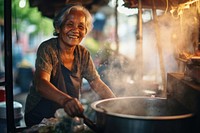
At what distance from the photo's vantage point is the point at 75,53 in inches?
165

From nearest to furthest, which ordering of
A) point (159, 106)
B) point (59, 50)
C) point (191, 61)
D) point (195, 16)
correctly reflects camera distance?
1. point (191, 61)
2. point (159, 106)
3. point (59, 50)
4. point (195, 16)

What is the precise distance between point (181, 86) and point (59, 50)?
6.10ft

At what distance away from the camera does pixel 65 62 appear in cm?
410

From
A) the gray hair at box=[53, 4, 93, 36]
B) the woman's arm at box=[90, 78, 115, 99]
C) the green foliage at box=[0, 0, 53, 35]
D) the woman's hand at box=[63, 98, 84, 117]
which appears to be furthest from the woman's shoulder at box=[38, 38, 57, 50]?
the green foliage at box=[0, 0, 53, 35]

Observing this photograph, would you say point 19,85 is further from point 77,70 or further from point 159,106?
point 159,106

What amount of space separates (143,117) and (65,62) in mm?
2113

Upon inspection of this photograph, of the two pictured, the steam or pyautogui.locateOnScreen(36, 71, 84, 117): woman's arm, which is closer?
pyautogui.locateOnScreen(36, 71, 84, 117): woman's arm

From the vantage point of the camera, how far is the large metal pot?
2.23 m

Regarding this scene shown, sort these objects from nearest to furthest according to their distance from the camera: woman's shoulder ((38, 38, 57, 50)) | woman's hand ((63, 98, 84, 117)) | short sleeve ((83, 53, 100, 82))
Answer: woman's hand ((63, 98, 84, 117)) < woman's shoulder ((38, 38, 57, 50)) < short sleeve ((83, 53, 100, 82))

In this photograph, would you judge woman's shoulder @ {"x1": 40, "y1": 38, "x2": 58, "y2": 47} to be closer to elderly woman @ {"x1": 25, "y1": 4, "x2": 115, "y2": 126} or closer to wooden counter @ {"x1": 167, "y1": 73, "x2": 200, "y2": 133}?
elderly woman @ {"x1": 25, "y1": 4, "x2": 115, "y2": 126}

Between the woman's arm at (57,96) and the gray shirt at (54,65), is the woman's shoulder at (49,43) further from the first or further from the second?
the woman's arm at (57,96)

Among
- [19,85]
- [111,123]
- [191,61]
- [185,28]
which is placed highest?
[185,28]

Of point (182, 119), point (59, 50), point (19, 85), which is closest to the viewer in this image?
point (182, 119)

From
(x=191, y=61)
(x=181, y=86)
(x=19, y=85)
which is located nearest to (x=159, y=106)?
(x=181, y=86)
